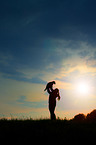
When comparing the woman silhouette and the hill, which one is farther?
the woman silhouette

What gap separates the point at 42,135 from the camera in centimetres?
1001

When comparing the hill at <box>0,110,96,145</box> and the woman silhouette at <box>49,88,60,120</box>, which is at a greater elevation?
the woman silhouette at <box>49,88,60,120</box>

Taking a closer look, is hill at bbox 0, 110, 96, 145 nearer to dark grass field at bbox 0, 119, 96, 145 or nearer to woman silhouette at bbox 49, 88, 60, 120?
dark grass field at bbox 0, 119, 96, 145

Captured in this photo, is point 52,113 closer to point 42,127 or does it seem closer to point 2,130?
point 42,127

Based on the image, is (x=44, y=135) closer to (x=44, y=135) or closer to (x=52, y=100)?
(x=44, y=135)

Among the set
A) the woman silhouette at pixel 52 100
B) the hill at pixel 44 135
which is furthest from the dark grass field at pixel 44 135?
the woman silhouette at pixel 52 100

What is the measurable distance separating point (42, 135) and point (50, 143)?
1055mm

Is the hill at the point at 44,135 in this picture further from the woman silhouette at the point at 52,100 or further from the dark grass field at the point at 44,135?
the woman silhouette at the point at 52,100

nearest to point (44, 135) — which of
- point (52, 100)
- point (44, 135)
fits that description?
point (44, 135)

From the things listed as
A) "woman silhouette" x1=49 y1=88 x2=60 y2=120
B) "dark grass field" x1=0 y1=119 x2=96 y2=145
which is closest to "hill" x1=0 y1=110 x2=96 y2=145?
"dark grass field" x1=0 y1=119 x2=96 y2=145

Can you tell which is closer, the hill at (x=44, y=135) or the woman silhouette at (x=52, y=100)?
the hill at (x=44, y=135)

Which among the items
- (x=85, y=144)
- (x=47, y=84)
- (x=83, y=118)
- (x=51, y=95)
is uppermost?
(x=47, y=84)

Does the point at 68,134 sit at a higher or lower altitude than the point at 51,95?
lower

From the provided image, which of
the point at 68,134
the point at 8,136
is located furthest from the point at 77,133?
the point at 8,136
